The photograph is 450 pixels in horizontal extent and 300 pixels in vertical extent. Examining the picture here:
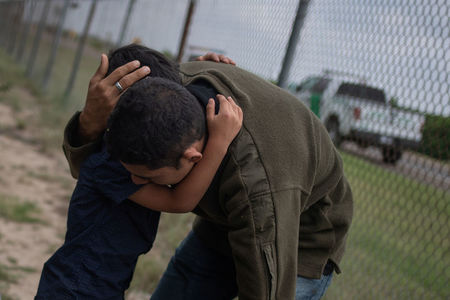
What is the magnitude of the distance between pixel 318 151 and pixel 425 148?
51.7 inches

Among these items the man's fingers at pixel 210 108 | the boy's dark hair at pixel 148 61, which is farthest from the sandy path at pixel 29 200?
the man's fingers at pixel 210 108

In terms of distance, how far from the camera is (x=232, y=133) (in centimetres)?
142

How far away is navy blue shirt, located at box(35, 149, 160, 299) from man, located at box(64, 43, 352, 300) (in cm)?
15

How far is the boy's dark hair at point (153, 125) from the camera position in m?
1.34

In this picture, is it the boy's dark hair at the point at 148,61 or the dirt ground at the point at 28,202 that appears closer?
the boy's dark hair at the point at 148,61

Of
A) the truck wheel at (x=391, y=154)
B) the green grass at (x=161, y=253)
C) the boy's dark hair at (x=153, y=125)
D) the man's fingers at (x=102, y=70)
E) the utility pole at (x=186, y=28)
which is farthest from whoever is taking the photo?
the utility pole at (x=186, y=28)

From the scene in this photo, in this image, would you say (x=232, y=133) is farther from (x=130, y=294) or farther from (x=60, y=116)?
(x=60, y=116)

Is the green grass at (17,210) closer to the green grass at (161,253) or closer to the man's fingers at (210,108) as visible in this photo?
the green grass at (161,253)

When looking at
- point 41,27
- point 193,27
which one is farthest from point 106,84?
point 41,27

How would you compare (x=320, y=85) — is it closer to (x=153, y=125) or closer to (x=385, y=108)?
(x=385, y=108)

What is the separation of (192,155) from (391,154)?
1879 mm

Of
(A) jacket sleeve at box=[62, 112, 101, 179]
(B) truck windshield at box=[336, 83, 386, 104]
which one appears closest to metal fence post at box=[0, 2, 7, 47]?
(B) truck windshield at box=[336, 83, 386, 104]

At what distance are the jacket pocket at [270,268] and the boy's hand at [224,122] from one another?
1.10 ft

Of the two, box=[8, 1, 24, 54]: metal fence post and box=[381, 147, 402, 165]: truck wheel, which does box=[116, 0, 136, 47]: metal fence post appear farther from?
box=[8, 1, 24, 54]: metal fence post
